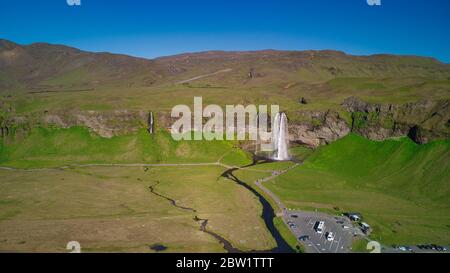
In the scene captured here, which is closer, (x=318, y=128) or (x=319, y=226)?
(x=319, y=226)

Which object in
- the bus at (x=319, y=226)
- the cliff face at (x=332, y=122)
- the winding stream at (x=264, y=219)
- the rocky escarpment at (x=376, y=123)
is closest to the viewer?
the winding stream at (x=264, y=219)

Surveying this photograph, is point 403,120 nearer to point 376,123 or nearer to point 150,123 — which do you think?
point 376,123

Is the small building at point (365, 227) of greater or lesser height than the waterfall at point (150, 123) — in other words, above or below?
below

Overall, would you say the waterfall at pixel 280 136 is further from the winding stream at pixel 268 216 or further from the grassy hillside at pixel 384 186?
the winding stream at pixel 268 216

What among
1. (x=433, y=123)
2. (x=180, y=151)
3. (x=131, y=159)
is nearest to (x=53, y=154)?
(x=131, y=159)

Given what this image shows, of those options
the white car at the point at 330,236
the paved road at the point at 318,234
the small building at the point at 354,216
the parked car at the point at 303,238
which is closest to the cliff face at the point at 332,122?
the small building at the point at 354,216

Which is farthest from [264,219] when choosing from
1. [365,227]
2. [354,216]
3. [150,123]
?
[150,123]

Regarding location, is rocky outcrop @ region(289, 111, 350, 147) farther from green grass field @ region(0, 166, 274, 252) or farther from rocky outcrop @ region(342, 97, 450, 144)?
green grass field @ region(0, 166, 274, 252)
